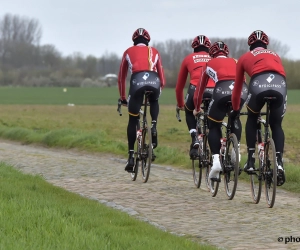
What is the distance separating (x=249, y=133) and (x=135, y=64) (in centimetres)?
286

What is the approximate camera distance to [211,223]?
26.6 ft

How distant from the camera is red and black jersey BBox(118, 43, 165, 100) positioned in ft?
38.4

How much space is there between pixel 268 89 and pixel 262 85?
9 cm

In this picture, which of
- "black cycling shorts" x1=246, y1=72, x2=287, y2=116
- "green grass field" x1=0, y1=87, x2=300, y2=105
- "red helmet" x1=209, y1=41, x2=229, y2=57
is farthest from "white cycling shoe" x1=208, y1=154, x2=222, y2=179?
"green grass field" x1=0, y1=87, x2=300, y2=105

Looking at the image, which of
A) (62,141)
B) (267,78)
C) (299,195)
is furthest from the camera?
(62,141)

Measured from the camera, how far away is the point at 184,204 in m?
9.56

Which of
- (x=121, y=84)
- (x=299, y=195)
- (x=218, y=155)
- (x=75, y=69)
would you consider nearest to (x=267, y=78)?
(x=218, y=155)

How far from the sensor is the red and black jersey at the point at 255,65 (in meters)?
9.05

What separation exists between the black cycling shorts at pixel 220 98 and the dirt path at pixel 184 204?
1.14 meters

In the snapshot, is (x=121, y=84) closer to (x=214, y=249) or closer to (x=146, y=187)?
(x=146, y=187)

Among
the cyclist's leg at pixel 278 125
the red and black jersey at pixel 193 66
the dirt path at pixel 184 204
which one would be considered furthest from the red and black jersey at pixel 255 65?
the red and black jersey at pixel 193 66

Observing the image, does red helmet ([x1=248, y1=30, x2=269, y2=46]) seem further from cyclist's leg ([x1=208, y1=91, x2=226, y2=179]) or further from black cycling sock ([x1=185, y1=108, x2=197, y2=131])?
black cycling sock ([x1=185, y1=108, x2=197, y2=131])

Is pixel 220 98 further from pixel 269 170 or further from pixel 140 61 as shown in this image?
pixel 140 61

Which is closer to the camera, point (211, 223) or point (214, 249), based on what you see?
point (214, 249)
